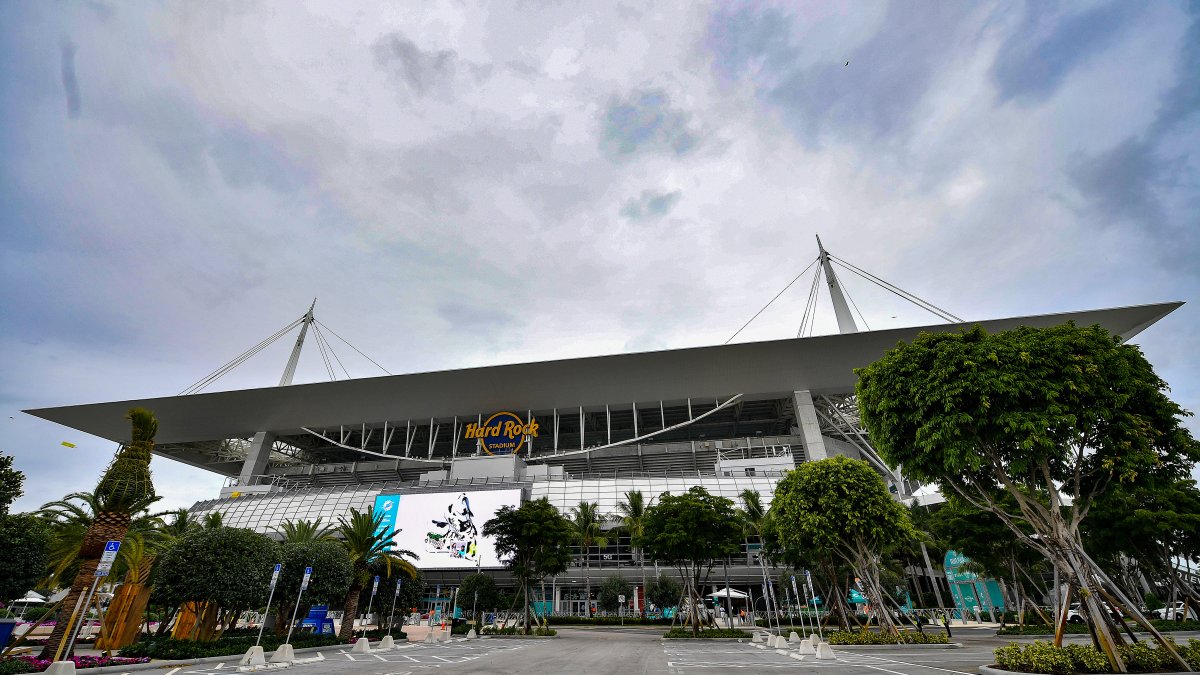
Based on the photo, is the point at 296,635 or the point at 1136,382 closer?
the point at 1136,382

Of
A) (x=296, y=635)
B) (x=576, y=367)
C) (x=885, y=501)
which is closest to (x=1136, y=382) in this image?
(x=885, y=501)

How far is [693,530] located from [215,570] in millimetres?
23195

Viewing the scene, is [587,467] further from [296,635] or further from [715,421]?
[296,635]

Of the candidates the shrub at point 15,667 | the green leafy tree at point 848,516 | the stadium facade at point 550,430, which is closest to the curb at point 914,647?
the green leafy tree at point 848,516

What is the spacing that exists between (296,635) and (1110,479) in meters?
33.0

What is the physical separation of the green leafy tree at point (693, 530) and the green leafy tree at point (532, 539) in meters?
6.56

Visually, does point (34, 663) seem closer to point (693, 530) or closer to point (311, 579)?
point (311, 579)

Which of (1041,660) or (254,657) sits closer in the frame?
(1041,660)

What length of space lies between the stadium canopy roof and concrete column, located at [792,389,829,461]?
1297mm

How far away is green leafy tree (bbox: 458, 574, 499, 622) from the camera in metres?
44.2

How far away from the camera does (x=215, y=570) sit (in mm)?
21922

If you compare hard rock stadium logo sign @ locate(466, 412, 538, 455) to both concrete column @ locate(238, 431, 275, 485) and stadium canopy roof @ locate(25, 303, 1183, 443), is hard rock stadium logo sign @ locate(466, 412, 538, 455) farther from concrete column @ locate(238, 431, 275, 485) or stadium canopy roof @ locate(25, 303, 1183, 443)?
concrete column @ locate(238, 431, 275, 485)

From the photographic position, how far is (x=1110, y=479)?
13.7 m

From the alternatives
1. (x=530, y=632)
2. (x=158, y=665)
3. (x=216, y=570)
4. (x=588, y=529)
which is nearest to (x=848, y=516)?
(x=530, y=632)
